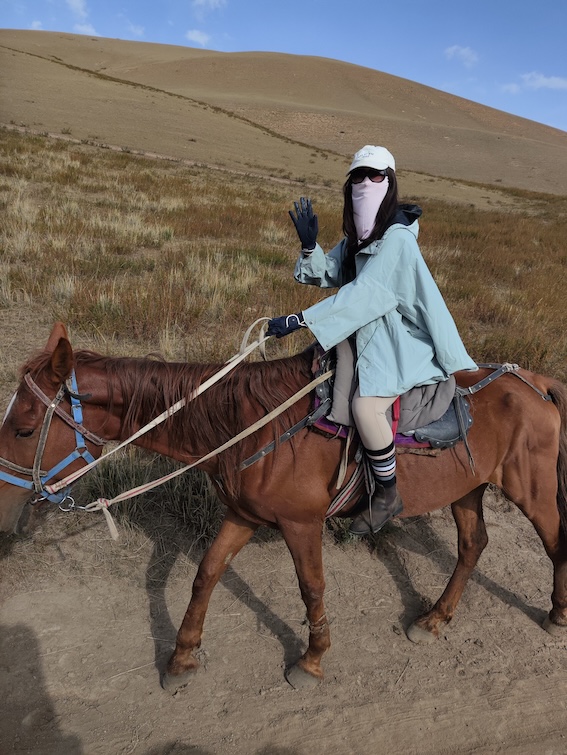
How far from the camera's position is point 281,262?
9859mm

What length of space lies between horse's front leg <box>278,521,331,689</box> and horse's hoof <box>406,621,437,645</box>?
0.65m

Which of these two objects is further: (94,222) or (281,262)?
(94,222)

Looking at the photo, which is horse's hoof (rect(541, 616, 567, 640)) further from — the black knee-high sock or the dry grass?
the dry grass

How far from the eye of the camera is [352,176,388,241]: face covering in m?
2.33

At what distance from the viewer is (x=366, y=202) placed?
2.37 metres

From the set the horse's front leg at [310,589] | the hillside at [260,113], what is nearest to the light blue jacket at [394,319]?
the horse's front leg at [310,589]

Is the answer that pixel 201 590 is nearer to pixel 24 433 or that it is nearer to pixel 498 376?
pixel 24 433

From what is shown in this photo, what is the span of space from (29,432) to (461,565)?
286 centimetres

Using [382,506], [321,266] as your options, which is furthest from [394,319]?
[382,506]

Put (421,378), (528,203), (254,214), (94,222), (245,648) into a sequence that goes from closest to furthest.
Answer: (421,378)
(245,648)
(94,222)
(254,214)
(528,203)

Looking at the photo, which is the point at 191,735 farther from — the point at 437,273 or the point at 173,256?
the point at 437,273

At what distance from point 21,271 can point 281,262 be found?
187 inches

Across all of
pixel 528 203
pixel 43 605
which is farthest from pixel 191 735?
pixel 528 203

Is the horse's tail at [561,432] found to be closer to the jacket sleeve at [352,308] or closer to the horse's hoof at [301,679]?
the jacket sleeve at [352,308]
